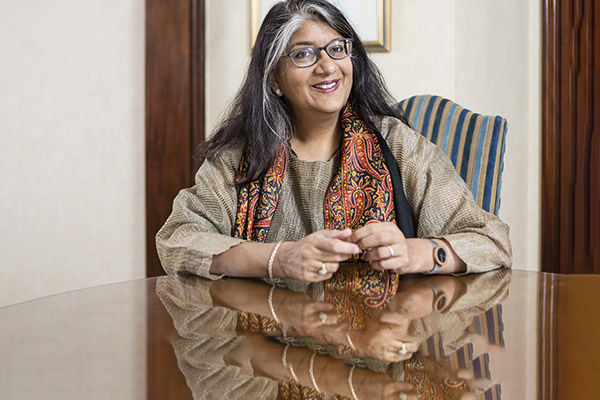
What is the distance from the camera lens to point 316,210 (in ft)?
6.44

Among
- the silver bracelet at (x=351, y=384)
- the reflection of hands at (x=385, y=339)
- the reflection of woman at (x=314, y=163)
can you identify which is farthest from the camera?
the reflection of woman at (x=314, y=163)

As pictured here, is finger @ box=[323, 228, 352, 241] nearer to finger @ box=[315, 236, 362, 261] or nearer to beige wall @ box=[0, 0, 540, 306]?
finger @ box=[315, 236, 362, 261]

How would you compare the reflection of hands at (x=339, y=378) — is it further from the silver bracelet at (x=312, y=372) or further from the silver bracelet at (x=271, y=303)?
the silver bracelet at (x=271, y=303)

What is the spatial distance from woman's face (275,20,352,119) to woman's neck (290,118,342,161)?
0.06 m

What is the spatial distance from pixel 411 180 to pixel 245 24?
1.52 meters

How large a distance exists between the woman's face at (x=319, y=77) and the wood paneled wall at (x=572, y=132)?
1.66 m

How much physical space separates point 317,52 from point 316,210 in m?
0.47

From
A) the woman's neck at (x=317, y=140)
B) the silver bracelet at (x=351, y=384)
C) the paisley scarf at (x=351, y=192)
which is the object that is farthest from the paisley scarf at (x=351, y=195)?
the silver bracelet at (x=351, y=384)

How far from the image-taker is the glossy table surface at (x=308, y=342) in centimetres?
70

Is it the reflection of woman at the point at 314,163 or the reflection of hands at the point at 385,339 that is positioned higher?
the reflection of woman at the point at 314,163

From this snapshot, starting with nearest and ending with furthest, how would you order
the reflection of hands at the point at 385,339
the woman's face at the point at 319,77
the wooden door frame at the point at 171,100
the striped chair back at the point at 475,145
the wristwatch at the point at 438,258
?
the reflection of hands at the point at 385,339 < the wristwatch at the point at 438,258 < the woman's face at the point at 319,77 < the striped chair back at the point at 475,145 < the wooden door frame at the point at 171,100

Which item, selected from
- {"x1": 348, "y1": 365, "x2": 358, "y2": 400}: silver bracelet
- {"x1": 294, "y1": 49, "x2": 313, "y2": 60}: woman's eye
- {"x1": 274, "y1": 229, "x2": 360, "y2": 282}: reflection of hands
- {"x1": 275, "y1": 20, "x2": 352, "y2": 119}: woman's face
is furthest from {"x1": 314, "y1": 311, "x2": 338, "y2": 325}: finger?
{"x1": 294, "y1": 49, "x2": 313, "y2": 60}: woman's eye

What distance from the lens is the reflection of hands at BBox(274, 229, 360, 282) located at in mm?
1456

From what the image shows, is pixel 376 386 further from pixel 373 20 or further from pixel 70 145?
pixel 70 145
